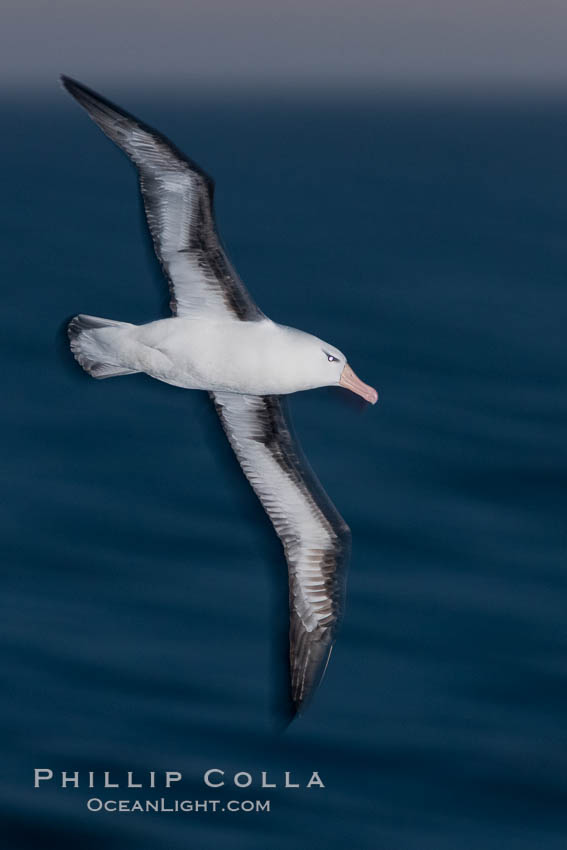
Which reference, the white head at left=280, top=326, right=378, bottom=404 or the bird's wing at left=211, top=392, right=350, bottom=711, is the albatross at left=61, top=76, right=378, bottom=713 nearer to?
the white head at left=280, top=326, right=378, bottom=404

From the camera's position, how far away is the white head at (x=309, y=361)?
1134cm

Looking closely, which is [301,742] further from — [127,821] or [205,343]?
[205,343]

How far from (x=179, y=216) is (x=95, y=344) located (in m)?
1.34

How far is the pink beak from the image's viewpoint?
11.7 m

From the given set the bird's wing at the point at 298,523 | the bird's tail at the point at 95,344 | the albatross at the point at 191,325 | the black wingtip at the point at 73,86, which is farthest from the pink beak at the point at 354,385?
the black wingtip at the point at 73,86

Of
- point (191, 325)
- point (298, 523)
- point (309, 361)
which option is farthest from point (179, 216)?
point (298, 523)

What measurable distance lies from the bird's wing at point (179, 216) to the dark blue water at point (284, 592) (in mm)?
398

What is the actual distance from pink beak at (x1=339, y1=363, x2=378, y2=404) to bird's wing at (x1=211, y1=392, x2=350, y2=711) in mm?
1229

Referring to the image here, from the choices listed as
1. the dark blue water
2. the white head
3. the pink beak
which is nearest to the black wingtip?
the dark blue water

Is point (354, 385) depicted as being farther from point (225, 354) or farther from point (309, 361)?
point (225, 354)

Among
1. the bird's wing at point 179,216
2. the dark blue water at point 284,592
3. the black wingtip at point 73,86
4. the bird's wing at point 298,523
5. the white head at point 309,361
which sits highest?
the black wingtip at point 73,86

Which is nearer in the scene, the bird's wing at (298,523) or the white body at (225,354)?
the white body at (225,354)

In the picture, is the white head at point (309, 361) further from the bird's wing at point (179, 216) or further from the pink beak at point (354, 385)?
the bird's wing at point (179, 216)

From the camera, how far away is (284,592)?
13312 millimetres
